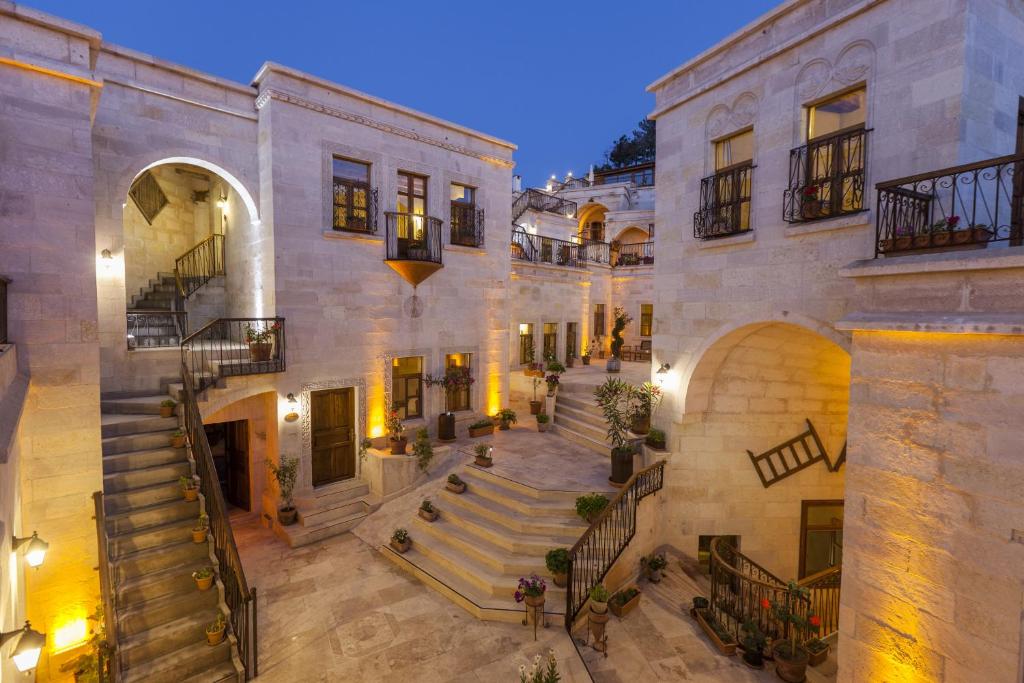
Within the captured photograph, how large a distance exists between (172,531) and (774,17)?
12059 millimetres

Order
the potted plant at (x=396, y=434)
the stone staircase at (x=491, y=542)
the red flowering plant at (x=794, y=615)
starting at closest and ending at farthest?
the red flowering plant at (x=794, y=615)
the stone staircase at (x=491, y=542)
the potted plant at (x=396, y=434)

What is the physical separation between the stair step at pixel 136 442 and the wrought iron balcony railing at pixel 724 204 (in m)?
9.91

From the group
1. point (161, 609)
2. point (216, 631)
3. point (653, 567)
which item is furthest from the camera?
point (653, 567)

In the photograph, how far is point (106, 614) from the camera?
5.25 meters

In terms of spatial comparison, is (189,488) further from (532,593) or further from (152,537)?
(532,593)

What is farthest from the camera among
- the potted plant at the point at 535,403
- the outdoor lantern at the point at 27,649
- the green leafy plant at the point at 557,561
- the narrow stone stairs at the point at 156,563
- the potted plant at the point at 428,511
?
the potted plant at the point at 535,403

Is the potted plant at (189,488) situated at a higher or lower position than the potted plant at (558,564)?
higher

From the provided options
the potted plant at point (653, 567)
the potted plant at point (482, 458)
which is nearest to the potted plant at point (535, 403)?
the potted plant at point (482, 458)

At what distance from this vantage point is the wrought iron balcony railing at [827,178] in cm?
686

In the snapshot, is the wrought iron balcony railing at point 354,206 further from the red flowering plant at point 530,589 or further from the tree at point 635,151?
the tree at point 635,151

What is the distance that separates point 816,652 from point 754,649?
818 millimetres

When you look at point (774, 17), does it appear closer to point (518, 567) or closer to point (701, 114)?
point (701, 114)

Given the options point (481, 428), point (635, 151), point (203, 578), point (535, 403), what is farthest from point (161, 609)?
point (635, 151)

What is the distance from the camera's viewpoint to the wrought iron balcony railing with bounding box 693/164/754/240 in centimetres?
832
